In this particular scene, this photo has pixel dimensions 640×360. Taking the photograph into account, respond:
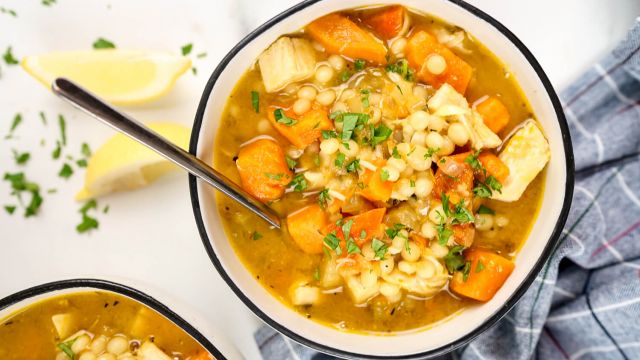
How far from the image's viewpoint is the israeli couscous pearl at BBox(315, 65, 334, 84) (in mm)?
2717

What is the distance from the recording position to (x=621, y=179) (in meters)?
3.26

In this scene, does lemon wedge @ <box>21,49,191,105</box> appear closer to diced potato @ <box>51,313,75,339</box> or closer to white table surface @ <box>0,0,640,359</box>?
white table surface @ <box>0,0,640,359</box>

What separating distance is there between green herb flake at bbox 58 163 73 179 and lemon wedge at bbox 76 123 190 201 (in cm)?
10

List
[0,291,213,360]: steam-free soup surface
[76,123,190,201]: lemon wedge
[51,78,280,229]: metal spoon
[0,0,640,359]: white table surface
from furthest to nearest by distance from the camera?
[0,0,640,359]: white table surface
[76,123,190,201]: lemon wedge
[0,291,213,360]: steam-free soup surface
[51,78,280,229]: metal spoon

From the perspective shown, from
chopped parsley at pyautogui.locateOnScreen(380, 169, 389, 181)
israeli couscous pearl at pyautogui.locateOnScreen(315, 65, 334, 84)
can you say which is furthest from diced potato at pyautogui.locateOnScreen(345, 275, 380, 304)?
israeli couscous pearl at pyautogui.locateOnScreen(315, 65, 334, 84)

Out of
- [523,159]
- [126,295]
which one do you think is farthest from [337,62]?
[126,295]

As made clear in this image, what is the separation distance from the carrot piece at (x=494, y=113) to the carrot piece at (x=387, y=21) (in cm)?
43

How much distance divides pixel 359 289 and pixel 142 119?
51.9 inches

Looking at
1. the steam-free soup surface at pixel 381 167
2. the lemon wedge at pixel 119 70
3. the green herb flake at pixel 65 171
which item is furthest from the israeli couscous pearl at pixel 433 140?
the green herb flake at pixel 65 171

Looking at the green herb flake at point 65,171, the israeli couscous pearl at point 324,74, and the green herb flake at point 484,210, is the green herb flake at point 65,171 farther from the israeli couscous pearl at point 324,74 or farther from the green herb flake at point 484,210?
the green herb flake at point 484,210

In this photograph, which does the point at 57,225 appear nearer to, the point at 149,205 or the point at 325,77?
the point at 149,205

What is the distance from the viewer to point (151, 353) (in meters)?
2.73

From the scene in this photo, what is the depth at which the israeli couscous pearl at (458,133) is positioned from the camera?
102 inches

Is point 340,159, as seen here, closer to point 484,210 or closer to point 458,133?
point 458,133
